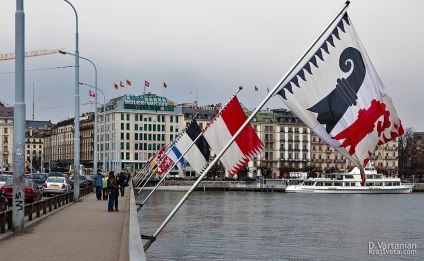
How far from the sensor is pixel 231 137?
98.7 ft

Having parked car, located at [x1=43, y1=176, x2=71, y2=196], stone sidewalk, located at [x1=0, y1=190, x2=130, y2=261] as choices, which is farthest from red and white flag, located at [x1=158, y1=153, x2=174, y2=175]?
stone sidewalk, located at [x1=0, y1=190, x2=130, y2=261]

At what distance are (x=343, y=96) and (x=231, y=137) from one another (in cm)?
1425

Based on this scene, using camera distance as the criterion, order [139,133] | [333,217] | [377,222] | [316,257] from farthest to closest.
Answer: [139,133] < [333,217] < [377,222] < [316,257]

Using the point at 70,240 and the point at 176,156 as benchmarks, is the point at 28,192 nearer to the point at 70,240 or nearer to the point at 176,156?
the point at 176,156

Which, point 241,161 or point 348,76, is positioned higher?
point 348,76

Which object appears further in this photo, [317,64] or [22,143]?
[22,143]

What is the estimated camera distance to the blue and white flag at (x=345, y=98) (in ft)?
51.8

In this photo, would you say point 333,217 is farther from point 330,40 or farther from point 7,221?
point 330,40

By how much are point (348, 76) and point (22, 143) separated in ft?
37.2

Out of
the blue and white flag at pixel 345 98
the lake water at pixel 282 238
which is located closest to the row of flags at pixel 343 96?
the blue and white flag at pixel 345 98

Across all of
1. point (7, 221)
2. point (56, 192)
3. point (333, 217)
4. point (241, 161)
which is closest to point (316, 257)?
point (241, 161)

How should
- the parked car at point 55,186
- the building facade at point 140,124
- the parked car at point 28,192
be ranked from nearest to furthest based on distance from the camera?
1. the parked car at point 28,192
2. the parked car at point 55,186
3. the building facade at point 140,124

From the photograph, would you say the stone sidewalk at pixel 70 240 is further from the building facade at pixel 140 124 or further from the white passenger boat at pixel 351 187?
the building facade at pixel 140 124

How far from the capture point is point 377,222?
62.8m
